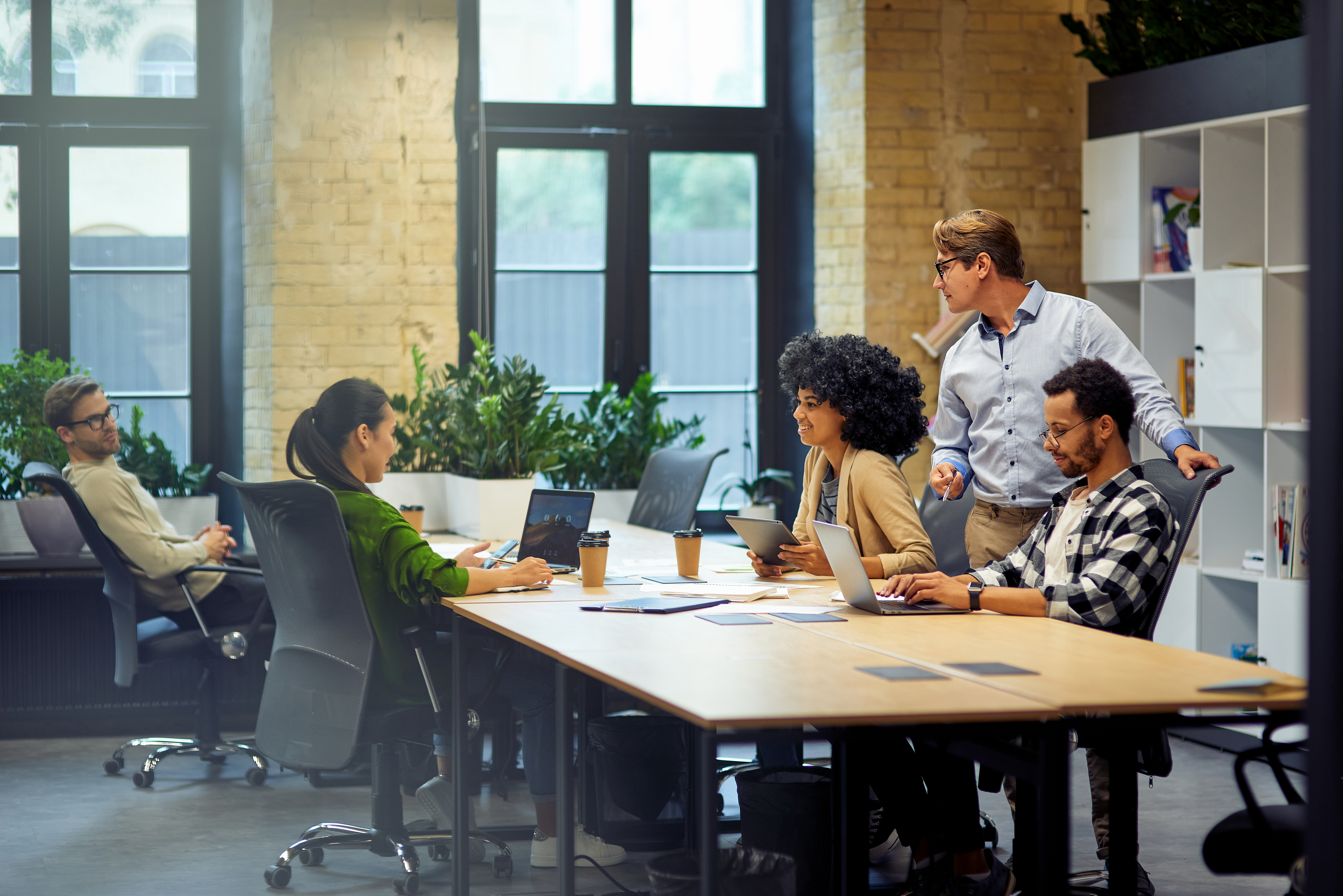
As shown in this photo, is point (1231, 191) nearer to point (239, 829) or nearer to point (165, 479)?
point (239, 829)

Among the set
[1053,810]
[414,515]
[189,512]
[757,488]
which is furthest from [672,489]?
[1053,810]

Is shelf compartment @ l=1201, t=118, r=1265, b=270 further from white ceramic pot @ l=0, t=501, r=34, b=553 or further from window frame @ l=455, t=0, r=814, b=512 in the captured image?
white ceramic pot @ l=0, t=501, r=34, b=553

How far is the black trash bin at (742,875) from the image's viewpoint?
2.86 metres

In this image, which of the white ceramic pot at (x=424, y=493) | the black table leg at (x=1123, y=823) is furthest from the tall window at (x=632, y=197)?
the black table leg at (x=1123, y=823)

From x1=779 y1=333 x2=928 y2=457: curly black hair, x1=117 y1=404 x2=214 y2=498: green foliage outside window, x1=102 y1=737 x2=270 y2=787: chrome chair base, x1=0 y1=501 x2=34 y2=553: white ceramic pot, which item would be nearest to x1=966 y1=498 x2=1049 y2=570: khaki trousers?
x1=779 y1=333 x2=928 y2=457: curly black hair

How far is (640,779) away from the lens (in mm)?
3635

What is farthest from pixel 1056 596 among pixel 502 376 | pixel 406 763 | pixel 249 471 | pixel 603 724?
pixel 249 471

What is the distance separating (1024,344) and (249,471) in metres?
3.55

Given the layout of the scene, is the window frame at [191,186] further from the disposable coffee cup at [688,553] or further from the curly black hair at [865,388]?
the curly black hair at [865,388]

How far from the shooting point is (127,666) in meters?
4.53

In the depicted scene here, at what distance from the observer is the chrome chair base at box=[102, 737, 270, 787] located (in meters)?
4.59

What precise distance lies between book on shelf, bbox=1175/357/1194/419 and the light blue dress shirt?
182 cm

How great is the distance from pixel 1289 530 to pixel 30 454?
4694 millimetres

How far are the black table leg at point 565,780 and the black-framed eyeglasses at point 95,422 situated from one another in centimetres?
259
